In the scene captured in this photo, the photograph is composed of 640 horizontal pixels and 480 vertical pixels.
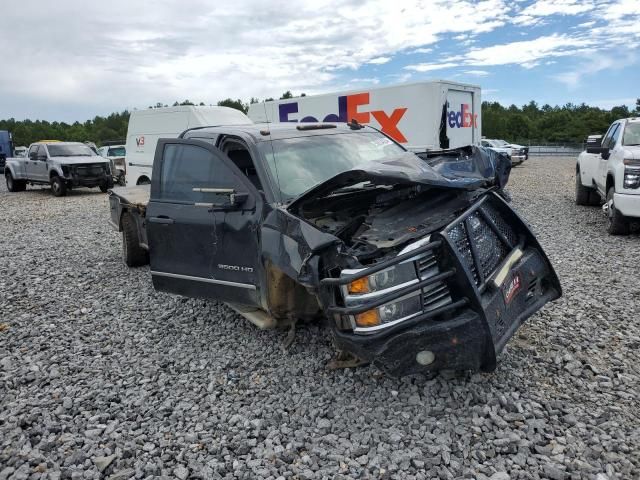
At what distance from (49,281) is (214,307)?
283cm

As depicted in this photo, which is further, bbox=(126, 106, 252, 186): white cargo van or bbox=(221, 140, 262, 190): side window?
bbox=(126, 106, 252, 186): white cargo van

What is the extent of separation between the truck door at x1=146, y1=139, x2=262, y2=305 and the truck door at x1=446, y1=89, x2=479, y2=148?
29.1ft

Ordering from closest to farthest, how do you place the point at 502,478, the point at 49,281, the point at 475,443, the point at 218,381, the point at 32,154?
the point at 502,478, the point at 475,443, the point at 218,381, the point at 49,281, the point at 32,154

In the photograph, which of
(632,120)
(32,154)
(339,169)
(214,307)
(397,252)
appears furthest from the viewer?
(32,154)

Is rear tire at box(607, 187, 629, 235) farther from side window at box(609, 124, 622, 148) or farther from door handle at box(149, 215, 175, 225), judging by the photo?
door handle at box(149, 215, 175, 225)

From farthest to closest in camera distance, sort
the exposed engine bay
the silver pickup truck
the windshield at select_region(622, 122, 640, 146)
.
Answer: the silver pickup truck → the windshield at select_region(622, 122, 640, 146) → the exposed engine bay

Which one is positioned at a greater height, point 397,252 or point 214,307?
point 397,252

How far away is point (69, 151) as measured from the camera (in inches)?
723

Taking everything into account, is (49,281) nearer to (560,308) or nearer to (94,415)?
(94,415)

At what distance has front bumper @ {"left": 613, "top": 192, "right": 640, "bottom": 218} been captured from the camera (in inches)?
295

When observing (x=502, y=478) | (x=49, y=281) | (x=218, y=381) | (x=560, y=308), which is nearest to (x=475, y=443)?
(x=502, y=478)

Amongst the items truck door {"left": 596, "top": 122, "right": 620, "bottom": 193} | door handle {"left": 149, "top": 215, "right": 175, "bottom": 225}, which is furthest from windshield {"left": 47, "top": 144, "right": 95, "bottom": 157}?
truck door {"left": 596, "top": 122, "right": 620, "bottom": 193}

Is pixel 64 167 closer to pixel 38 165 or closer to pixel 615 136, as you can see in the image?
pixel 38 165

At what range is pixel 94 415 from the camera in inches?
135
